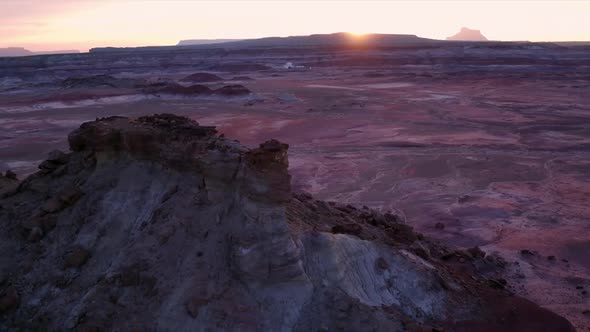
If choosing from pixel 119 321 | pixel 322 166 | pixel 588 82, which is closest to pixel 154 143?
pixel 119 321

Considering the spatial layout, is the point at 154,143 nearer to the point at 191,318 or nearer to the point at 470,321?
the point at 191,318

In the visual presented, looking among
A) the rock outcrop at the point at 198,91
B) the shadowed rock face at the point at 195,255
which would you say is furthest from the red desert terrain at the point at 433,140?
the shadowed rock face at the point at 195,255

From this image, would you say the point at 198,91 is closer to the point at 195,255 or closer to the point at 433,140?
the point at 433,140

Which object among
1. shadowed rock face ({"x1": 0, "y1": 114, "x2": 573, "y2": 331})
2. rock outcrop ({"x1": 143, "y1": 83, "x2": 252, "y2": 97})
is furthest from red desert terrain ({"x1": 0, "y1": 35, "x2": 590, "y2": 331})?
shadowed rock face ({"x1": 0, "y1": 114, "x2": 573, "y2": 331})

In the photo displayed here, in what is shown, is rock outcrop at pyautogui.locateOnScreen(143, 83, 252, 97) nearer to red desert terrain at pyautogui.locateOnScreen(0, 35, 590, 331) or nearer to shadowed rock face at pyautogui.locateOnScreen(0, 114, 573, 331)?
red desert terrain at pyautogui.locateOnScreen(0, 35, 590, 331)

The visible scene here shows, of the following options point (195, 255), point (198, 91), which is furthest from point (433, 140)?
point (198, 91)

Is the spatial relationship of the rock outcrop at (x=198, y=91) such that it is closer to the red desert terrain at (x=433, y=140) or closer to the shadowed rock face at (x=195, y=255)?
the red desert terrain at (x=433, y=140)
